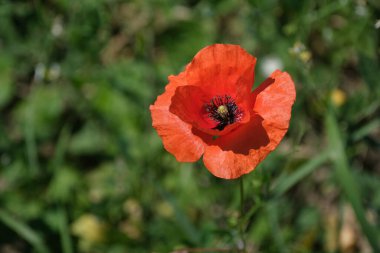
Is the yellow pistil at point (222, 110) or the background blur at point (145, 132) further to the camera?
the background blur at point (145, 132)

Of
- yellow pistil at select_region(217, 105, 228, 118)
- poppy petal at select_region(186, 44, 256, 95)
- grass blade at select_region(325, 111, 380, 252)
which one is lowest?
grass blade at select_region(325, 111, 380, 252)

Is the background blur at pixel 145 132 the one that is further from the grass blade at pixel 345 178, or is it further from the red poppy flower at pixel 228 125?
the red poppy flower at pixel 228 125

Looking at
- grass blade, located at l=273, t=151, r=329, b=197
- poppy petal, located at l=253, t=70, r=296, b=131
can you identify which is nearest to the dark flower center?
poppy petal, located at l=253, t=70, r=296, b=131

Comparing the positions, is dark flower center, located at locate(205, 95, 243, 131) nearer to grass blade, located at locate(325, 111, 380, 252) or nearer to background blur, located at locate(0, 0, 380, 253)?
grass blade, located at locate(325, 111, 380, 252)

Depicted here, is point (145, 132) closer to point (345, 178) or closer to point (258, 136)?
point (345, 178)

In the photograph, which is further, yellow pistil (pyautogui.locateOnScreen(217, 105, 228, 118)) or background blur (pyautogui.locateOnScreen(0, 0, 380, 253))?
background blur (pyautogui.locateOnScreen(0, 0, 380, 253))

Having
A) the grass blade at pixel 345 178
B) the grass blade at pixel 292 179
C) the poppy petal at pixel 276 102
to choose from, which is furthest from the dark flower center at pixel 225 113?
the grass blade at pixel 345 178

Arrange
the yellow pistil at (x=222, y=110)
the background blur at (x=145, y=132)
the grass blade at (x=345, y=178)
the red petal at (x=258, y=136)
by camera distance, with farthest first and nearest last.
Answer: the background blur at (x=145, y=132) → the grass blade at (x=345, y=178) → the yellow pistil at (x=222, y=110) → the red petal at (x=258, y=136)
